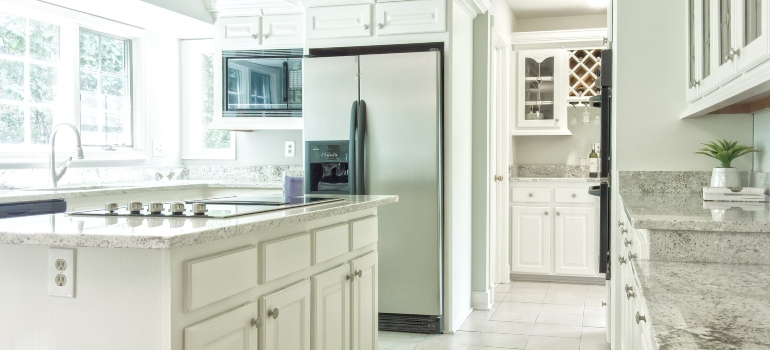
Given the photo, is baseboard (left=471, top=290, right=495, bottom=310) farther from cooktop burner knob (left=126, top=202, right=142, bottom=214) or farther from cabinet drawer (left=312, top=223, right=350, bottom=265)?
cooktop burner knob (left=126, top=202, right=142, bottom=214)

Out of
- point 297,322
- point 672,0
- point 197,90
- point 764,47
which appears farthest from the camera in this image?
point 197,90

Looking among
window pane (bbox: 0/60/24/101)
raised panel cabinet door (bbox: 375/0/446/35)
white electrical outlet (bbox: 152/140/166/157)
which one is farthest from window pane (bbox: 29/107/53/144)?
raised panel cabinet door (bbox: 375/0/446/35)

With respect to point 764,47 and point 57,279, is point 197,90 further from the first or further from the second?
point 764,47

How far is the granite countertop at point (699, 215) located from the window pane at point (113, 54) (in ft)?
12.5

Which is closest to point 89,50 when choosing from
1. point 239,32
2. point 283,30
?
point 239,32

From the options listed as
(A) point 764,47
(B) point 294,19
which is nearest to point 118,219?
(A) point 764,47

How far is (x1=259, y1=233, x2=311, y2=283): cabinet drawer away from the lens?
2.11 metres

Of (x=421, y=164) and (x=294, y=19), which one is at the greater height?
(x=294, y=19)

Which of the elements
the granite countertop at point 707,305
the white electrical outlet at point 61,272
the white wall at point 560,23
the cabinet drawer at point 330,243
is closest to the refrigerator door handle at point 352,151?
the cabinet drawer at point 330,243

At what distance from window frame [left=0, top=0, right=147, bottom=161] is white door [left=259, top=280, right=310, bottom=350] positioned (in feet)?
8.45

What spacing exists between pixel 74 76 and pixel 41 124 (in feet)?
1.33

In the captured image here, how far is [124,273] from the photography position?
1.70 m

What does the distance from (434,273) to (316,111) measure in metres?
1.23

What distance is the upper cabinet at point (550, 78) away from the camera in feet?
20.3
